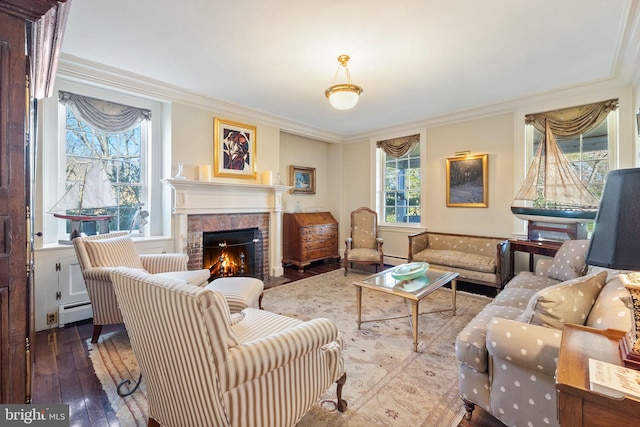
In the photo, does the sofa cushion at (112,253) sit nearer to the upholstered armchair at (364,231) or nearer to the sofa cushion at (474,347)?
the sofa cushion at (474,347)

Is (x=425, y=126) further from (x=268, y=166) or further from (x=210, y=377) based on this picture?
(x=210, y=377)

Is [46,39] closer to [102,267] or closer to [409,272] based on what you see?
[102,267]

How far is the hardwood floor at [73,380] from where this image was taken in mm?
1626

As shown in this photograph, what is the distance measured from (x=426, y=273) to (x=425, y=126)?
9.41 feet

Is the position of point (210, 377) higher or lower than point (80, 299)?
higher

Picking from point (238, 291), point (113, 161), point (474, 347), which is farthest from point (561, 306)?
point (113, 161)

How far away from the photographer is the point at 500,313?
6.54 ft

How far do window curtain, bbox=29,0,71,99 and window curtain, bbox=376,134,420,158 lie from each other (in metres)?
4.66

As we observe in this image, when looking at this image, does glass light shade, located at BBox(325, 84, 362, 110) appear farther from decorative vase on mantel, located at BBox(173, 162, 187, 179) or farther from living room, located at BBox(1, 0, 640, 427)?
decorative vase on mantel, located at BBox(173, 162, 187, 179)

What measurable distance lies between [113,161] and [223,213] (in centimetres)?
146

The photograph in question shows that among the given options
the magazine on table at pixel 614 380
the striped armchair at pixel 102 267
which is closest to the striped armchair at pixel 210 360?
the magazine on table at pixel 614 380

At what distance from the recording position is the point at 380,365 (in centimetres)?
216

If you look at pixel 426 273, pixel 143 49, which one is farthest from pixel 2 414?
pixel 426 273

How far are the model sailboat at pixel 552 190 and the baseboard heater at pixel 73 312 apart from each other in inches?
205
